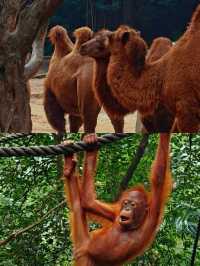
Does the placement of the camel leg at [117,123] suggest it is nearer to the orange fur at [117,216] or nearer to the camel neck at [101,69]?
the camel neck at [101,69]

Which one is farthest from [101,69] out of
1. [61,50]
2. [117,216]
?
[117,216]

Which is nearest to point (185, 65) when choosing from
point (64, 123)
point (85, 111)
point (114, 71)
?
point (114, 71)

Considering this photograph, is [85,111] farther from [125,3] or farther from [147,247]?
[147,247]

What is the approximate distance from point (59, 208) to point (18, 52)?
524 millimetres

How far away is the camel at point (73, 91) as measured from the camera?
144cm

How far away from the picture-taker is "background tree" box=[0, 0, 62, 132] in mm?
1788

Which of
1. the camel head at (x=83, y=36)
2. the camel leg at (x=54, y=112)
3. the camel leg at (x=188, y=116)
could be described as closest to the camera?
the camel leg at (x=188, y=116)

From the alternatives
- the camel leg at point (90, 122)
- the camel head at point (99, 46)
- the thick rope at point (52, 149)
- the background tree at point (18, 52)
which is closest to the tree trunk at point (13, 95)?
the background tree at point (18, 52)

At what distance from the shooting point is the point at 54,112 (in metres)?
1.55

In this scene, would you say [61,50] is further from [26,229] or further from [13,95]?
[26,229]

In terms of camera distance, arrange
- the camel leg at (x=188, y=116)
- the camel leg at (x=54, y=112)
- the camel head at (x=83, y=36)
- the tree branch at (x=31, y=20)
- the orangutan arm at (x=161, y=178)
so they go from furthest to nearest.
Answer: the tree branch at (x=31, y=20)
the orangutan arm at (x=161, y=178)
the camel leg at (x=54, y=112)
the camel head at (x=83, y=36)
the camel leg at (x=188, y=116)

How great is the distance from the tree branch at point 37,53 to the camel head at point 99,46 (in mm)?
629

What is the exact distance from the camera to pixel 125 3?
1763mm

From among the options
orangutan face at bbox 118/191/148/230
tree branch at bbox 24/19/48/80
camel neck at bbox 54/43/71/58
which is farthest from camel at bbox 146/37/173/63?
tree branch at bbox 24/19/48/80
